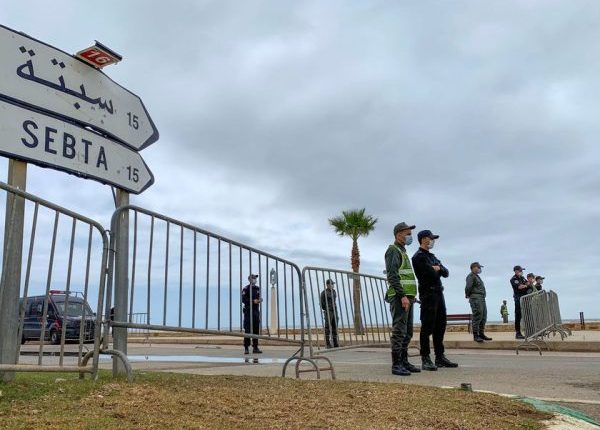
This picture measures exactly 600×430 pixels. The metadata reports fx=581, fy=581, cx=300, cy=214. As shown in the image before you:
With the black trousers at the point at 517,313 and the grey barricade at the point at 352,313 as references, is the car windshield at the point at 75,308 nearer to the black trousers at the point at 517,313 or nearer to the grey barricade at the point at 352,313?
the grey barricade at the point at 352,313

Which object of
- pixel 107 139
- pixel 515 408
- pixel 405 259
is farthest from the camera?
pixel 405 259

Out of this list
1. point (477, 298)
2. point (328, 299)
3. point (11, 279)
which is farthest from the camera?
point (477, 298)

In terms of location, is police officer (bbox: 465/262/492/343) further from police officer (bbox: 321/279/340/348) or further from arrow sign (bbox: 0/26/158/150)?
arrow sign (bbox: 0/26/158/150)

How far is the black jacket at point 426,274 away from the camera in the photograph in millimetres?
7875

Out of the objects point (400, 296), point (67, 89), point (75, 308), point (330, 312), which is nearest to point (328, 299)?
point (330, 312)

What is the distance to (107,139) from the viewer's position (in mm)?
5195

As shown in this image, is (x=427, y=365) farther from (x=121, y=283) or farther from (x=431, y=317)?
(x=121, y=283)

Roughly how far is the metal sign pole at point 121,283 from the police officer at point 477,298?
430 inches

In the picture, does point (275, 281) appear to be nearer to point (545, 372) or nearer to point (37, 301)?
point (37, 301)

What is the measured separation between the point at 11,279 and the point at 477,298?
12.1 metres

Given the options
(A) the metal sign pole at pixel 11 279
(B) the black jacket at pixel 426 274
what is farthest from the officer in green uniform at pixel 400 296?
(A) the metal sign pole at pixel 11 279

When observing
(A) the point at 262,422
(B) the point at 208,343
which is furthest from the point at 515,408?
(B) the point at 208,343

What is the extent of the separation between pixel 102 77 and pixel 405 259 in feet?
14.4

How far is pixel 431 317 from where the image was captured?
25.8ft
